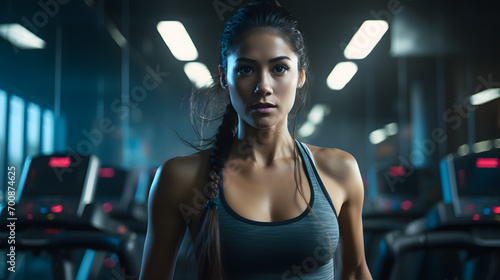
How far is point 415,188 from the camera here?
435cm

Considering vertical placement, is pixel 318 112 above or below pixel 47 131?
above

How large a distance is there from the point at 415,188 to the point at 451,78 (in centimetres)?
181

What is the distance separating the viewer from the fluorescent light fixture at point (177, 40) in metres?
5.31

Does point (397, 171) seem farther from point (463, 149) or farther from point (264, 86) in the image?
point (264, 86)

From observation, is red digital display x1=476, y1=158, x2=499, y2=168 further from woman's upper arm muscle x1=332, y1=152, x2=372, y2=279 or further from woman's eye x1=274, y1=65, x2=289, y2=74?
woman's eye x1=274, y1=65, x2=289, y2=74

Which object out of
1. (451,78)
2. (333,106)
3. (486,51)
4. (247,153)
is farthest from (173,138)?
(247,153)

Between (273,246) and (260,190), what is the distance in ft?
0.55

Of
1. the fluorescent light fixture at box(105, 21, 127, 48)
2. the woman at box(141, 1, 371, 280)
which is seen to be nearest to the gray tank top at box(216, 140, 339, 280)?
the woman at box(141, 1, 371, 280)

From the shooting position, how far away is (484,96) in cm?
480

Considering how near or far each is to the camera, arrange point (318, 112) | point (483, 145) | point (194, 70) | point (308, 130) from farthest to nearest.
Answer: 1. point (308, 130)
2. point (318, 112)
3. point (194, 70)
4. point (483, 145)

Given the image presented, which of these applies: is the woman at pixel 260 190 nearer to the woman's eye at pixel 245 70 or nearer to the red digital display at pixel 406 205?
the woman's eye at pixel 245 70

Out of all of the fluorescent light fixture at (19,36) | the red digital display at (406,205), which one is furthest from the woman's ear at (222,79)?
the red digital display at (406,205)

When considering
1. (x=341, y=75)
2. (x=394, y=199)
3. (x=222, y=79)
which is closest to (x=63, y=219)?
(x=222, y=79)

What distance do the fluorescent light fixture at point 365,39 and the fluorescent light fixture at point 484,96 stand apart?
1454mm
